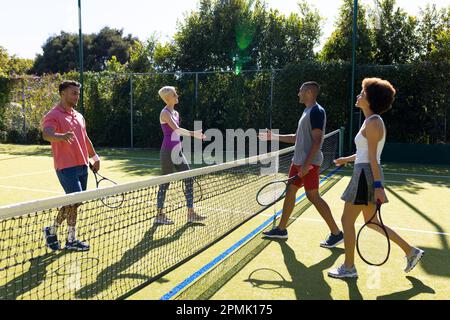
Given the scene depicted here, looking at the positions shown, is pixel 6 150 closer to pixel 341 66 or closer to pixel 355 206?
pixel 341 66

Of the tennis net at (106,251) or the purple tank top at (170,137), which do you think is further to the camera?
the purple tank top at (170,137)

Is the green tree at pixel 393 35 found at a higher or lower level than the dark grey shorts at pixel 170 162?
higher

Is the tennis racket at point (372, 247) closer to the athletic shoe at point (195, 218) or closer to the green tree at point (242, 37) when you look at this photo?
the athletic shoe at point (195, 218)

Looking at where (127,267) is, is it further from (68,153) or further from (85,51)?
(85,51)

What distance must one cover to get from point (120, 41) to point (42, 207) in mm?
52546

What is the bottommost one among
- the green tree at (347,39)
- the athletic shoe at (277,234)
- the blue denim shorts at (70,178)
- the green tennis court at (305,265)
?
the green tennis court at (305,265)

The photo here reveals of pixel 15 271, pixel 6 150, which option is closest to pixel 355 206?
pixel 15 271

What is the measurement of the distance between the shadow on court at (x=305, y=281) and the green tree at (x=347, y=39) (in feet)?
42.0

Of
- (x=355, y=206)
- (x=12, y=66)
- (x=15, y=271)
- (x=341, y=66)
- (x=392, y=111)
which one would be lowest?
(x=15, y=271)

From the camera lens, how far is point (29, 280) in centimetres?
436

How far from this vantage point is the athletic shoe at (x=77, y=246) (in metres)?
5.15

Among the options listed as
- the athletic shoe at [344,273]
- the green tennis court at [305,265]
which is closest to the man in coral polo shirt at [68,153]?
the green tennis court at [305,265]

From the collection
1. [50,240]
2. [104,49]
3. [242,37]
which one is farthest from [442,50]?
[104,49]

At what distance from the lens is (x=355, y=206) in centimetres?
427
